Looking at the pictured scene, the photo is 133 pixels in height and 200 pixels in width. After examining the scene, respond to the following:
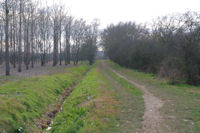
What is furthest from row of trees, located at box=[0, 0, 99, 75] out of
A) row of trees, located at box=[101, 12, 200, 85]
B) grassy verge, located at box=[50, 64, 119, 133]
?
grassy verge, located at box=[50, 64, 119, 133]

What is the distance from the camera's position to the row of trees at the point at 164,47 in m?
19.9

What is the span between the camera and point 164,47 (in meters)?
31.1

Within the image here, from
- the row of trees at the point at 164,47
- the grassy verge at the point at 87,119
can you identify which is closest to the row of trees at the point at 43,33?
the row of trees at the point at 164,47

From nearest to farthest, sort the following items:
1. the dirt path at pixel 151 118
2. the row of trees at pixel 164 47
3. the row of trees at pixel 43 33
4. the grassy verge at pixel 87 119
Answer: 1. the dirt path at pixel 151 118
2. the grassy verge at pixel 87 119
3. the row of trees at pixel 164 47
4. the row of trees at pixel 43 33

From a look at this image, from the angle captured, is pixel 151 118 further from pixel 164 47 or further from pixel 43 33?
pixel 43 33

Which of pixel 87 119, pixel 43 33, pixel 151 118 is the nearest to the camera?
pixel 151 118

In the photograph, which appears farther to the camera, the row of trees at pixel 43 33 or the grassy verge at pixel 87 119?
the row of trees at pixel 43 33

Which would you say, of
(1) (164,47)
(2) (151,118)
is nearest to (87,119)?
(2) (151,118)

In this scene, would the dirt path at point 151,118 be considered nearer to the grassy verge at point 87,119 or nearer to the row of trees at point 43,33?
the grassy verge at point 87,119

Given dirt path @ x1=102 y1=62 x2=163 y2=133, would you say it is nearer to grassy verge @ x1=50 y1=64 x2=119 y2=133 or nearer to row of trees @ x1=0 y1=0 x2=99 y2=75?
grassy verge @ x1=50 y1=64 x2=119 y2=133

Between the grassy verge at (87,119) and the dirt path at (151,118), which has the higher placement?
the dirt path at (151,118)

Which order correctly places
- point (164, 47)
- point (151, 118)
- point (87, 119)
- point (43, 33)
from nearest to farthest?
point (151, 118), point (87, 119), point (164, 47), point (43, 33)

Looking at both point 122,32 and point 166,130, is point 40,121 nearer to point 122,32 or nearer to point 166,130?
point 166,130

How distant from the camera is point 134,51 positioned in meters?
41.0
